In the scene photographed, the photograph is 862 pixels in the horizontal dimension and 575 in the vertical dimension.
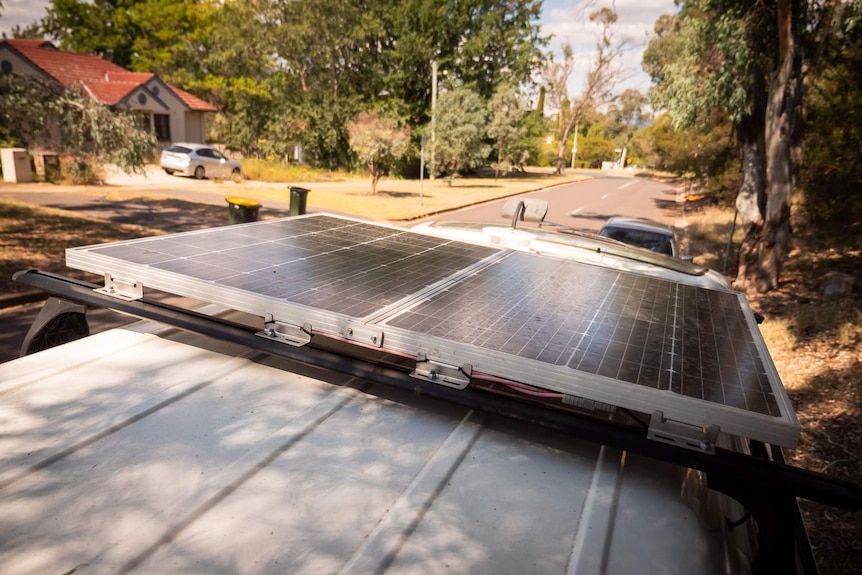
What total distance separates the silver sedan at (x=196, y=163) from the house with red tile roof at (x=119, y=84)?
5.86 m

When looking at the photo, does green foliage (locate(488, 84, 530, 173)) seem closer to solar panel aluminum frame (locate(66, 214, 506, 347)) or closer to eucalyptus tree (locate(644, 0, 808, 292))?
eucalyptus tree (locate(644, 0, 808, 292))

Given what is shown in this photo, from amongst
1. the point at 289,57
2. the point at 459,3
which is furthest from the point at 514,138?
the point at 289,57

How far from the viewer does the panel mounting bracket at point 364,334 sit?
7.85ft

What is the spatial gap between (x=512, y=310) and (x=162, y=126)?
44.1 m

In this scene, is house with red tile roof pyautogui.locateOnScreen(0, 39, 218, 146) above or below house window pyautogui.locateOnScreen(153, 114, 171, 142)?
above

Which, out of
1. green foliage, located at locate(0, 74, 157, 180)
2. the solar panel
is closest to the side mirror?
the solar panel

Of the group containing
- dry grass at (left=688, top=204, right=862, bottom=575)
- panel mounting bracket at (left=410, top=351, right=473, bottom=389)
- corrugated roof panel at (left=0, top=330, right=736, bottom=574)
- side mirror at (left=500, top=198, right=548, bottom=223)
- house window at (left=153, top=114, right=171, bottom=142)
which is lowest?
dry grass at (left=688, top=204, right=862, bottom=575)

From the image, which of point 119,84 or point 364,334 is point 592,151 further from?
point 364,334

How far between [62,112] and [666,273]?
13124 mm

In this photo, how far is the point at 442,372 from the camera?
2303mm

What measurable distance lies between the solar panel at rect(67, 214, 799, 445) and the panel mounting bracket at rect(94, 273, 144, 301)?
49 mm

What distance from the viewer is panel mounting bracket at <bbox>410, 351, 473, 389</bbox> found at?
2.26 meters

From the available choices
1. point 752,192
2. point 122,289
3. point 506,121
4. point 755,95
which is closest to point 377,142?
point 755,95

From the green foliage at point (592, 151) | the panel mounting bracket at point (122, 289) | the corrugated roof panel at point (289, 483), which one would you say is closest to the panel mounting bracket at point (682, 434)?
the corrugated roof panel at point (289, 483)
